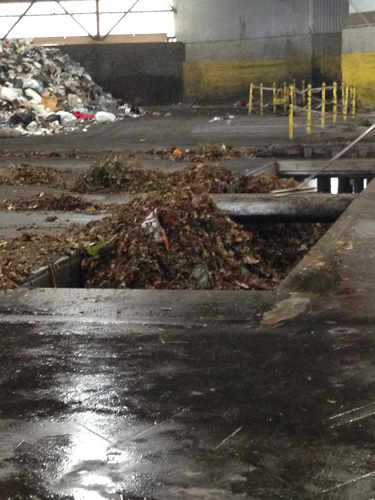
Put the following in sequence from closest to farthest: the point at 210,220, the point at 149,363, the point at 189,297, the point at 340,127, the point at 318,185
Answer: the point at 149,363 → the point at 189,297 → the point at 210,220 → the point at 318,185 → the point at 340,127

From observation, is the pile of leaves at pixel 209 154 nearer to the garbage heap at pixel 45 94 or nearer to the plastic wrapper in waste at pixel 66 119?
the garbage heap at pixel 45 94

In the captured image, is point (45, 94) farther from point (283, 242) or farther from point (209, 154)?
point (283, 242)

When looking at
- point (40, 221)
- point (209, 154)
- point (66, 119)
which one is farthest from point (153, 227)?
point (66, 119)

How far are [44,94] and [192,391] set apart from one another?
2157 cm

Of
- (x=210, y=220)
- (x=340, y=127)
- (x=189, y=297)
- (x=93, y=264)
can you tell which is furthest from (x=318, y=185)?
(x=189, y=297)

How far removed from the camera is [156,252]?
A: 6223 mm

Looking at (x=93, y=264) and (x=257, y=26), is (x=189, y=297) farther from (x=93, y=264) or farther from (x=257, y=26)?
(x=257, y=26)

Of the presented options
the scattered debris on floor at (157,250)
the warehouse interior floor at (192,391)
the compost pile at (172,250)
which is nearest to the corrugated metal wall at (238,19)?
the scattered debris on floor at (157,250)

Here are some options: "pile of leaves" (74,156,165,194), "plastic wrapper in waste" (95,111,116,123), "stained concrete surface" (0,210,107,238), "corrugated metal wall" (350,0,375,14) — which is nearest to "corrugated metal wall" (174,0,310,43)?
"corrugated metal wall" (350,0,375,14)

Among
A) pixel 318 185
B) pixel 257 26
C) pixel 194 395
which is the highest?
pixel 257 26

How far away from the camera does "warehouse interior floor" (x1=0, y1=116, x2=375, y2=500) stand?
105 inches

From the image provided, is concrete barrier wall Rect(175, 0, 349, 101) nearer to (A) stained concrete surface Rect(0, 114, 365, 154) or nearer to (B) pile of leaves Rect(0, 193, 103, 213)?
(A) stained concrete surface Rect(0, 114, 365, 154)

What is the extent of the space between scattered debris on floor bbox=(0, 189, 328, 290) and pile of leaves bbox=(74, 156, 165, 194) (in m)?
2.63

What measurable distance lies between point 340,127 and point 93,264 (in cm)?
1184
